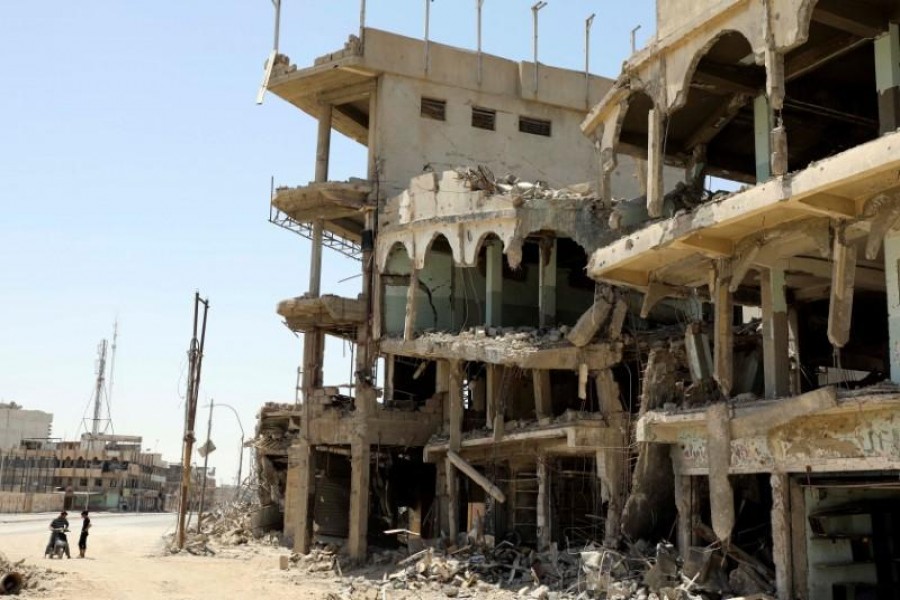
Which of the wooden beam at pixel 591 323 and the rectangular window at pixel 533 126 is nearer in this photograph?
the wooden beam at pixel 591 323

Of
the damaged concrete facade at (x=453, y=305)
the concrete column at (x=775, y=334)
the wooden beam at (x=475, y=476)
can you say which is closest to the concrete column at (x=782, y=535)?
the concrete column at (x=775, y=334)

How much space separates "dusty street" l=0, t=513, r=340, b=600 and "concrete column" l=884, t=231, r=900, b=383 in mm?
12631

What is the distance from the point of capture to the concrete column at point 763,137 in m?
15.8

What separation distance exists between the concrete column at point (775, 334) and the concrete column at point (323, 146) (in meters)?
18.1

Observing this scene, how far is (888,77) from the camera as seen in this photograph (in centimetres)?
1451

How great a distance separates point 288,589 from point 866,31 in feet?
56.5

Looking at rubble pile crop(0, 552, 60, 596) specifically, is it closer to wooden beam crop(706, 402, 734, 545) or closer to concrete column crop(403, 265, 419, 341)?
concrete column crop(403, 265, 419, 341)

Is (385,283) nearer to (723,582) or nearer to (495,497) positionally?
(495,497)

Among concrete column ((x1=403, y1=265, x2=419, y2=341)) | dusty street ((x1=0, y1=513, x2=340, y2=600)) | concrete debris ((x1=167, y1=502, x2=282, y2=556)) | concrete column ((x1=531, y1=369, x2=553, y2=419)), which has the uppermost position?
concrete column ((x1=403, y1=265, x2=419, y2=341))

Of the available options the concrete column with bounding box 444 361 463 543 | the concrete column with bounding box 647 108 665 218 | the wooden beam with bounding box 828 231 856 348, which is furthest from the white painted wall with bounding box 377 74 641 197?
the wooden beam with bounding box 828 231 856 348

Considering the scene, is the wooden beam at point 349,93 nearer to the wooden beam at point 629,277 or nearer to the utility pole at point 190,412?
the utility pole at point 190,412

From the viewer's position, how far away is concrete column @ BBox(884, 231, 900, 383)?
44.1 ft

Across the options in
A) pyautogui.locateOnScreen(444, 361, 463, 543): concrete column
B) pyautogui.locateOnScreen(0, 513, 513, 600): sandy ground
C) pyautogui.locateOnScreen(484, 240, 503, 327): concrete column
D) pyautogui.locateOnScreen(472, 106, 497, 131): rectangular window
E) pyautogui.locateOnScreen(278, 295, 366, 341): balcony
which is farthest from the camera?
pyautogui.locateOnScreen(472, 106, 497, 131): rectangular window

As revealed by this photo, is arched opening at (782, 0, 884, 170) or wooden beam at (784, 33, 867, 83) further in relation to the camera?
wooden beam at (784, 33, 867, 83)
